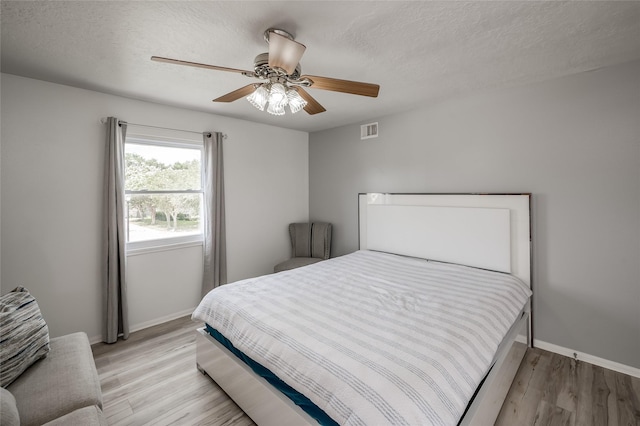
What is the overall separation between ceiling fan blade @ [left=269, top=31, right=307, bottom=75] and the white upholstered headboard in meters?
2.27

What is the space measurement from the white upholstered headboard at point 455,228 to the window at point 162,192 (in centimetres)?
219

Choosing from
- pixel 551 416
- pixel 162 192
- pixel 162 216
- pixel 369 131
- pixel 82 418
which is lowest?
pixel 551 416

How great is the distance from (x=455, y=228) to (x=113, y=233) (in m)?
3.40

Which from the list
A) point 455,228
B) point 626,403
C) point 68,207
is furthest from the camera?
point 455,228

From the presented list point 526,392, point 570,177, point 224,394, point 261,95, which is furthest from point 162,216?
point 570,177

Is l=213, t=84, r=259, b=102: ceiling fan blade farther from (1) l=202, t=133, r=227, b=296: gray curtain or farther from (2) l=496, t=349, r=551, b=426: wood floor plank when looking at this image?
(2) l=496, t=349, r=551, b=426: wood floor plank

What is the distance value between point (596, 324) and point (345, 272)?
2088 mm

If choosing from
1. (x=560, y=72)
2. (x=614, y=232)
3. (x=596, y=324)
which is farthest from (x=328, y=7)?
(x=596, y=324)

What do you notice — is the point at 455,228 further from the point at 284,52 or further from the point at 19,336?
the point at 19,336

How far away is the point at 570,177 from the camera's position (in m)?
2.44

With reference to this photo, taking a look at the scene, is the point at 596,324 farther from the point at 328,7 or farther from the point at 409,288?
the point at 328,7

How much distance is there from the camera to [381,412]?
1137 mm

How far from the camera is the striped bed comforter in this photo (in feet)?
3.99

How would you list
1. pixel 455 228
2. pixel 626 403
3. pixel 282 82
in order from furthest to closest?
pixel 455 228 < pixel 626 403 < pixel 282 82
